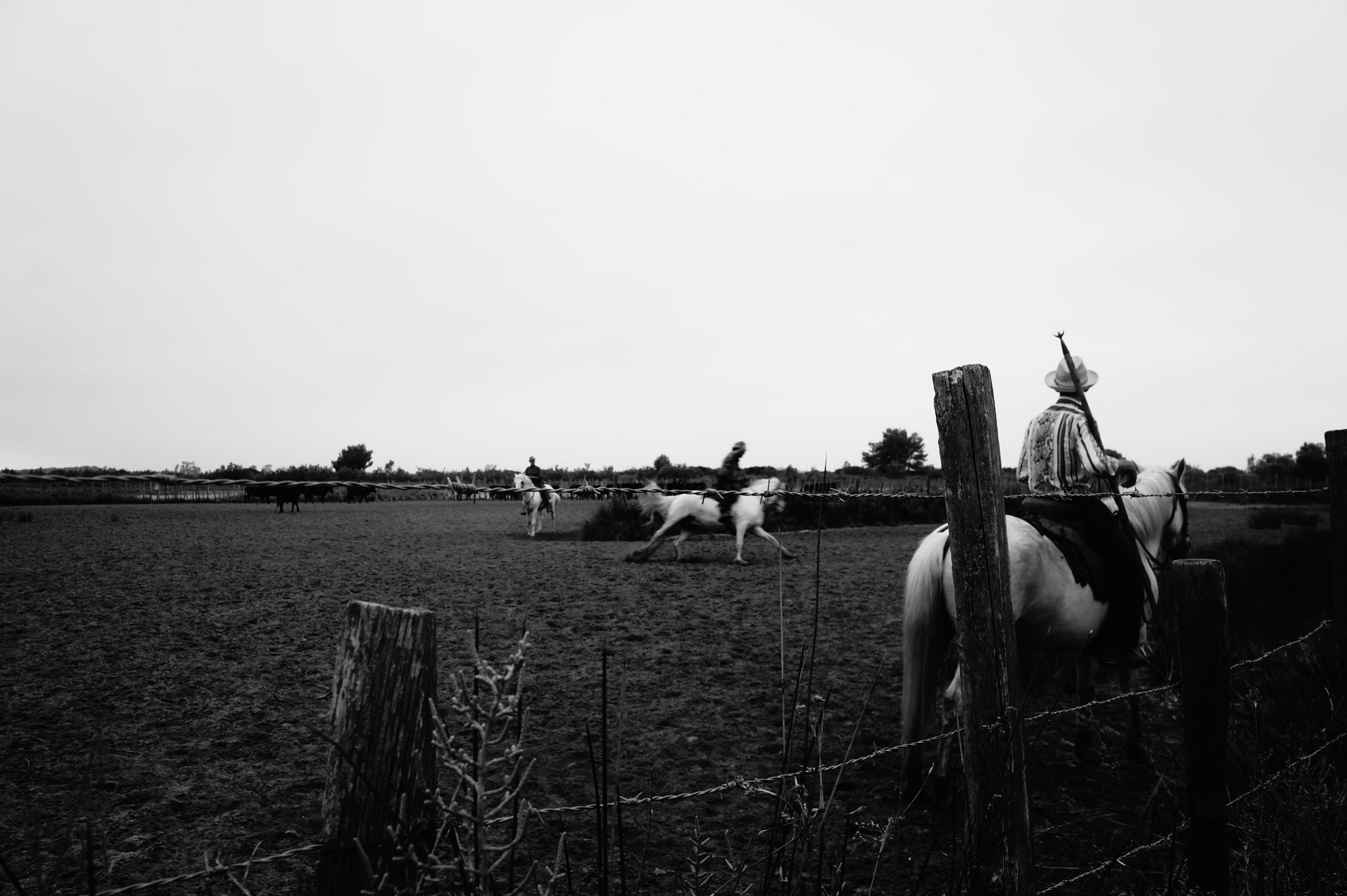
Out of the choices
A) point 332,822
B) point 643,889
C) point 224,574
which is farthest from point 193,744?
point 224,574

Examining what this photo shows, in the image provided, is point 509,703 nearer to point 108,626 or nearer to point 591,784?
point 591,784

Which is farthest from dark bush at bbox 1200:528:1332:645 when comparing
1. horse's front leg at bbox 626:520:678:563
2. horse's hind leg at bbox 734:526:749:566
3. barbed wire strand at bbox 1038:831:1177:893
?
horse's front leg at bbox 626:520:678:563

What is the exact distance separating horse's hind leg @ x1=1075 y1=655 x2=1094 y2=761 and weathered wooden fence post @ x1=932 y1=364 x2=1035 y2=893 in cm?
259

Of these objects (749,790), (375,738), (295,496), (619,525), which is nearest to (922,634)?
(749,790)

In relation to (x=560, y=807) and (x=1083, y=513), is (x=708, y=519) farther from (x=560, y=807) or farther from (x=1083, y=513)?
(x=560, y=807)

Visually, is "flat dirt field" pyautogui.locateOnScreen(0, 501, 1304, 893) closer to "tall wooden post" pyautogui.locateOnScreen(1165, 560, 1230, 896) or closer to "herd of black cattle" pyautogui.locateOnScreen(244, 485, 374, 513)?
"tall wooden post" pyautogui.locateOnScreen(1165, 560, 1230, 896)

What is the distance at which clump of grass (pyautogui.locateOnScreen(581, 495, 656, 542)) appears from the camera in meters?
17.4

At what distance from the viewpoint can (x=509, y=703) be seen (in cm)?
95

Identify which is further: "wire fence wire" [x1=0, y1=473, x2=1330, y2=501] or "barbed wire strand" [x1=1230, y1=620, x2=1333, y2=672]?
"barbed wire strand" [x1=1230, y1=620, x2=1333, y2=672]

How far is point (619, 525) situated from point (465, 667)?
12032 mm

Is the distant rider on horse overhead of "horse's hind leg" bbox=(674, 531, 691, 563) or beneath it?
→ overhead

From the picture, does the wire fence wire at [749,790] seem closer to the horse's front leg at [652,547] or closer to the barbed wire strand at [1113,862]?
the barbed wire strand at [1113,862]

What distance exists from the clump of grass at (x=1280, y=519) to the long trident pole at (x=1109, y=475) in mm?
16316

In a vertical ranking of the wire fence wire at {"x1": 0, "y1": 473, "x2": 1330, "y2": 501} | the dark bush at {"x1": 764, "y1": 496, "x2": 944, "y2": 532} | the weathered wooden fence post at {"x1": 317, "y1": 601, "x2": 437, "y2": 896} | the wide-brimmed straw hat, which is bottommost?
the dark bush at {"x1": 764, "y1": 496, "x2": 944, "y2": 532}
